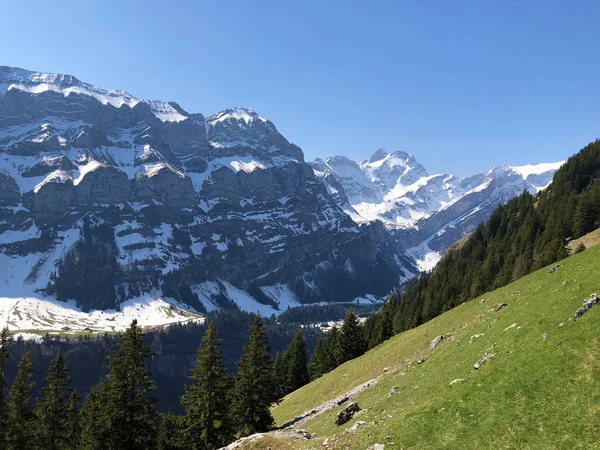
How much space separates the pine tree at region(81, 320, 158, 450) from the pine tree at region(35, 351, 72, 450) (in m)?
13.1

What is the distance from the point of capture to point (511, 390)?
22.7 m

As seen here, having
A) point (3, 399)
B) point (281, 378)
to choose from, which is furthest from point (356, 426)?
point (281, 378)

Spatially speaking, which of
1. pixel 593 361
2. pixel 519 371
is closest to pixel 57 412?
pixel 519 371

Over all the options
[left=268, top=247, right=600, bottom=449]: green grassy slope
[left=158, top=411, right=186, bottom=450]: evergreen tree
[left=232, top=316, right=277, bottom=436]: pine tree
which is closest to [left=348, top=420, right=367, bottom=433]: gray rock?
[left=268, top=247, right=600, bottom=449]: green grassy slope

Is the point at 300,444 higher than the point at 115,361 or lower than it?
lower

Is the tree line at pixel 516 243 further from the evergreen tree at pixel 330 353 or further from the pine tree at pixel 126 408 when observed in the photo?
the pine tree at pixel 126 408

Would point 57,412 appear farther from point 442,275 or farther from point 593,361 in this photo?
point 442,275

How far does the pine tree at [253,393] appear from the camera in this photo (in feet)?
158

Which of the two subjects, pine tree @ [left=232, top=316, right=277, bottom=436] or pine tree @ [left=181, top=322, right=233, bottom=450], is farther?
pine tree @ [left=232, top=316, right=277, bottom=436]

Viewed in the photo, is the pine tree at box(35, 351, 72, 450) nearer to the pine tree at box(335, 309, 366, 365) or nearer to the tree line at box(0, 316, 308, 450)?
the tree line at box(0, 316, 308, 450)

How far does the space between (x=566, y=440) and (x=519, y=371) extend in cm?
601

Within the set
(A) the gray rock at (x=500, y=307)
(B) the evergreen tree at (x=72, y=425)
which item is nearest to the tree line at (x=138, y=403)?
(B) the evergreen tree at (x=72, y=425)

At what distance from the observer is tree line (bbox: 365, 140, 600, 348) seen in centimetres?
8619

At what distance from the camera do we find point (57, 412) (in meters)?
52.9
